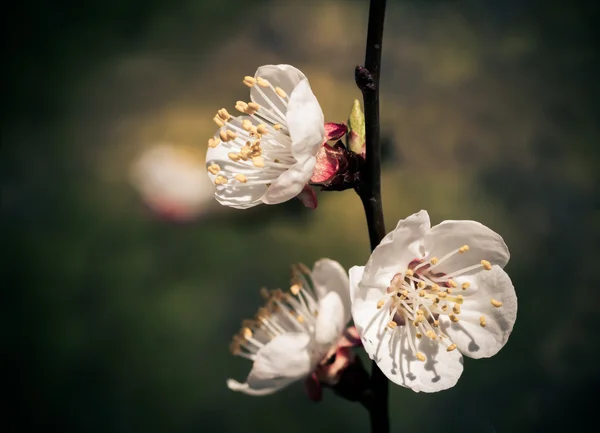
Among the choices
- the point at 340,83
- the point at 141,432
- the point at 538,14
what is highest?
the point at 538,14

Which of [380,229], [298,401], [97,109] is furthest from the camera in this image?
[97,109]

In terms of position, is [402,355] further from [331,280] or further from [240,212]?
[240,212]

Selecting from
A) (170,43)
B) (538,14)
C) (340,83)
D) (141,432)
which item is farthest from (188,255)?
(538,14)

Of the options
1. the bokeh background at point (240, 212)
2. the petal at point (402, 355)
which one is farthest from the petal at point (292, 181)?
the bokeh background at point (240, 212)

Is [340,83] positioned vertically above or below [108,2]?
below

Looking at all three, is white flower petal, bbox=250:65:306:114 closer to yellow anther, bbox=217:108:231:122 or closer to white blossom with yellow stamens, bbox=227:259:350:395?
yellow anther, bbox=217:108:231:122

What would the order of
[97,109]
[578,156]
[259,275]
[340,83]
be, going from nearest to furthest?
1. [259,275]
2. [578,156]
3. [340,83]
4. [97,109]

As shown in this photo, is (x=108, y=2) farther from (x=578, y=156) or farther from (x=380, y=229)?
(x=380, y=229)
